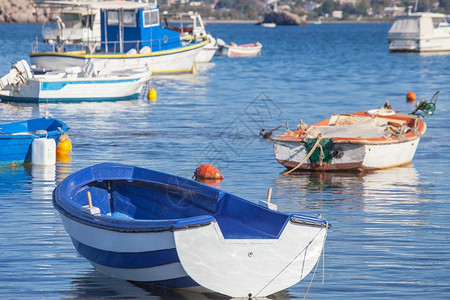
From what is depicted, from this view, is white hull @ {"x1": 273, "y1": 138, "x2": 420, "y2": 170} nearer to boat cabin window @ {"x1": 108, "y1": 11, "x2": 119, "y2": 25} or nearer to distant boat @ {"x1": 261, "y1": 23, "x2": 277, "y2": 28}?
boat cabin window @ {"x1": 108, "y1": 11, "x2": 119, "y2": 25}

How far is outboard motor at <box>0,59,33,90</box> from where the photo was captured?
29.3 metres

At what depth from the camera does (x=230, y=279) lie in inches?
358

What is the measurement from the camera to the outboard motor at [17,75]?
1154 inches

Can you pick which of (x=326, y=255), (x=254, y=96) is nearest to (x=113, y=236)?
(x=326, y=255)

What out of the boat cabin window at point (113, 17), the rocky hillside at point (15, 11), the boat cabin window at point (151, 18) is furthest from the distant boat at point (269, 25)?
the boat cabin window at point (113, 17)

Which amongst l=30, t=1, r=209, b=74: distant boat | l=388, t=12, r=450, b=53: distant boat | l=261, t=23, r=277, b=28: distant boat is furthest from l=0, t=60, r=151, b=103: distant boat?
l=261, t=23, r=277, b=28: distant boat

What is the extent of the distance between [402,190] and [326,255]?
504 cm

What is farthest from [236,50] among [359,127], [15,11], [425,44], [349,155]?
[15,11]

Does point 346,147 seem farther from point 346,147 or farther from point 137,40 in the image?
point 137,40

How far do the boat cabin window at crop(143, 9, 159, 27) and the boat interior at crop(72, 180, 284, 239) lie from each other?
29028 mm

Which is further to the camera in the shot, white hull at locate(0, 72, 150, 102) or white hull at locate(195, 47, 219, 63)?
white hull at locate(195, 47, 219, 63)

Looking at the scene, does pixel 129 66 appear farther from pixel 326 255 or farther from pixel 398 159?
pixel 326 255

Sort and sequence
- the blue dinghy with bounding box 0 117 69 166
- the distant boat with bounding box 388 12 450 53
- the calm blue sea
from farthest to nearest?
the distant boat with bounding box 388 12 450 53 → the blue dinghy with bounding box 0 117 69 166 → the calm blue sea

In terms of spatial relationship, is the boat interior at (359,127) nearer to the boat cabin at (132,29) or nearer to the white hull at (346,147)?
the white hull at (346,147)
